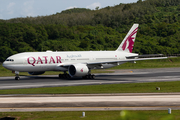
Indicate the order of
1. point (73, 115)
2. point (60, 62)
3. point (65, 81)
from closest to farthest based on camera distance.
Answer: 1. point (73, 115)
2. point (65, 81)
3. point (60, 62)

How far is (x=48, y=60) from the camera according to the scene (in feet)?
142

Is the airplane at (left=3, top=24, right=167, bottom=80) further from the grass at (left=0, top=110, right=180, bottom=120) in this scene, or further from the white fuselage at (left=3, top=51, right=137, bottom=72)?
the grass at (left=0, top=110, right=180, bottom=120)

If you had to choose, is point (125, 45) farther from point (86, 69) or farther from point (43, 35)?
point (43, 35)

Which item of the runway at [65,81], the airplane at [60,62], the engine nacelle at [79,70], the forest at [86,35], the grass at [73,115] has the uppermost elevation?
the forest at [86,35]

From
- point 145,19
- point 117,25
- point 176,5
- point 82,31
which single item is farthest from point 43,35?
point 176,5

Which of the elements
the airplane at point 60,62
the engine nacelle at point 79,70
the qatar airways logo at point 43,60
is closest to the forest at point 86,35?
the airplane at point 60,62

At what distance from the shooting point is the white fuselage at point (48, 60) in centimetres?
4153

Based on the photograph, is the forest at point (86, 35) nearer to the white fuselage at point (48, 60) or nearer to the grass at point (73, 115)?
the white fuselage at point (48, 60)

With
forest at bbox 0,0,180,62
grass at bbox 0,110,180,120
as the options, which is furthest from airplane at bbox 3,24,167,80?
forest at bbox 0,0,180,62

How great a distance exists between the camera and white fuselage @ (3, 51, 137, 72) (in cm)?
4153

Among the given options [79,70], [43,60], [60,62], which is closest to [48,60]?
[43,60]

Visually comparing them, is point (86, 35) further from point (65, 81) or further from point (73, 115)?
point (73, 115)

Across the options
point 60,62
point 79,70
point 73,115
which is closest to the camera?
point 73,115

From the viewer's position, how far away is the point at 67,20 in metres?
139
